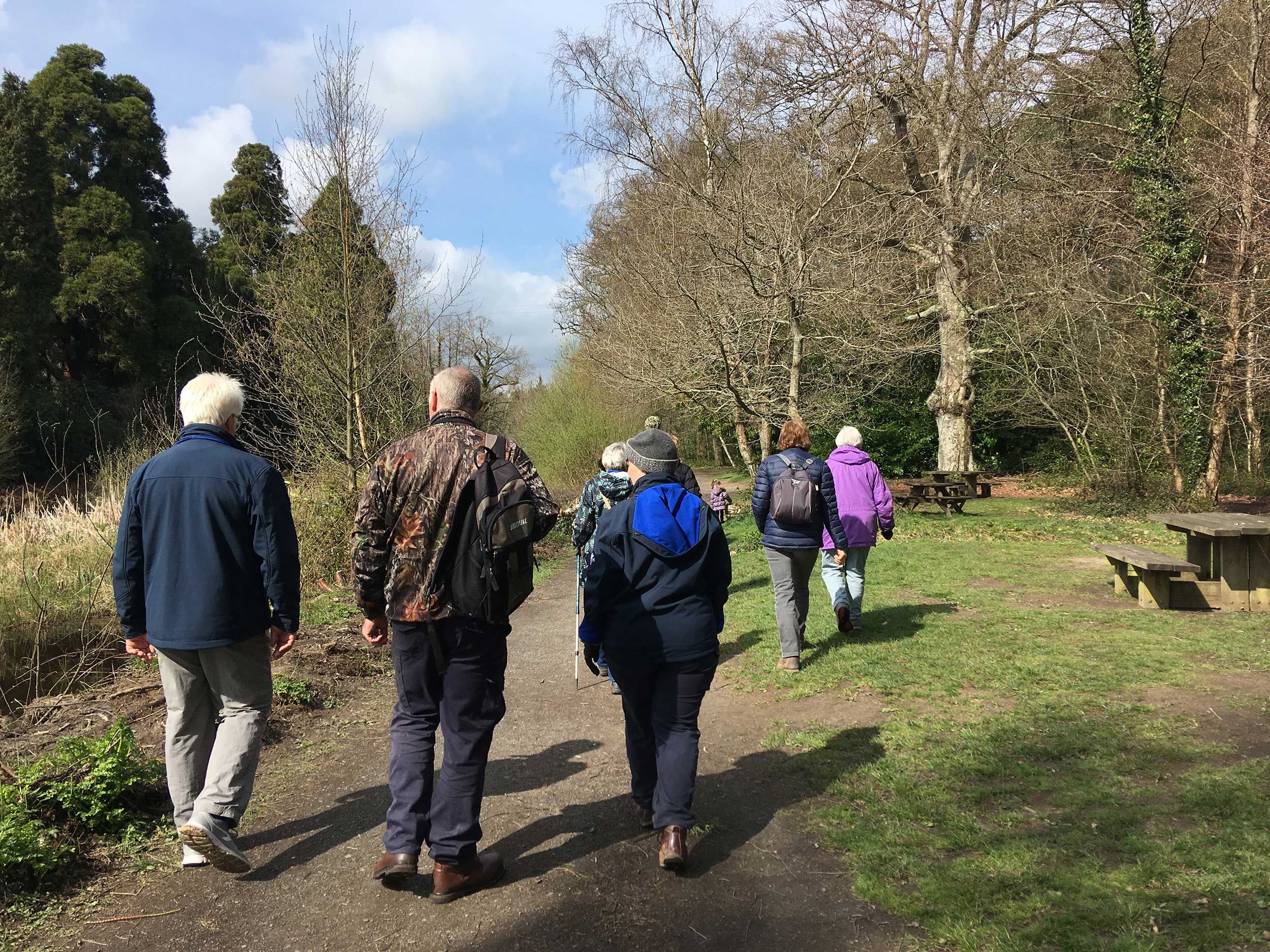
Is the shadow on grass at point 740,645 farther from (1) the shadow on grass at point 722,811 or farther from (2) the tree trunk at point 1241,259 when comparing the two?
(2) the tree trunk at point 1241,259

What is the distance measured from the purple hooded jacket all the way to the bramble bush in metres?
5.23

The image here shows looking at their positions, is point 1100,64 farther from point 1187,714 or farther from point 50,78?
point 50,78

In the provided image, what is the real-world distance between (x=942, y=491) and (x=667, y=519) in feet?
50.3

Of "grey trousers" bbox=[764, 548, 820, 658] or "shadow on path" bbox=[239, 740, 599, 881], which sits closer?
"shadow on path" bbox=[239, 740, 599, 881]

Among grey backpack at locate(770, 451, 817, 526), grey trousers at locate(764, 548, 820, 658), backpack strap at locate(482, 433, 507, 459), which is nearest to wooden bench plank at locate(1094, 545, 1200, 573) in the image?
grey trousers at locate(764, 548, 820, 658)

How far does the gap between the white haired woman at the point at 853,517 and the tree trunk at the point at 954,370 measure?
1435 cm

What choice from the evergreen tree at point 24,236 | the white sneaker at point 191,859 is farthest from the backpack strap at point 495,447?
the evergreen tree at point 24,236

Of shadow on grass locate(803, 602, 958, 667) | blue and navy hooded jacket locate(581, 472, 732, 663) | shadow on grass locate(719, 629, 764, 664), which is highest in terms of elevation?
blue and navy hooded jacket locate(581, 472, 732, 663)

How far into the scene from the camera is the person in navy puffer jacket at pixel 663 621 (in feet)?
11.9

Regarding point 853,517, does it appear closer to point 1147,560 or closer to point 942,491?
point 1147,560

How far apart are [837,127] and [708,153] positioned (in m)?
2.98

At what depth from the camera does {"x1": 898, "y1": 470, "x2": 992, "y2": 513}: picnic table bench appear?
679 inches

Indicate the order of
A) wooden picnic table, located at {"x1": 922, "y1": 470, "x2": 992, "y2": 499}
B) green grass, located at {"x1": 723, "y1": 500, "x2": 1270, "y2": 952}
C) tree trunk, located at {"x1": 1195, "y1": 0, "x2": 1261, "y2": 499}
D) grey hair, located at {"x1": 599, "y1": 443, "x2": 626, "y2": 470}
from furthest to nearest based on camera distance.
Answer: wooden picnic table, located at {"x1": 922, "y1": 470, "x2": 992, "y2": 499} → tree trunk, located at {"x1": 1195, "y1": 0, "x2": 1261, "y2": 499} → grey hair, located at {"x1": 599, "y1": 443, "x2": 626, "y2": 470} → green grass, located at {"x1": 723, "y1": 500, "x2": 1270, "y2": 952}

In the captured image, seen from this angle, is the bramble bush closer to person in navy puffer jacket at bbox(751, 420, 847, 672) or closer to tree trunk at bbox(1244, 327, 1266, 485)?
person in navy puffer jacket at bbox(751, 420, 847, 672)
